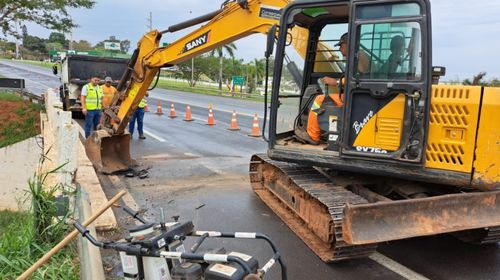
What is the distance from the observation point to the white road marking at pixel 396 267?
4.55m

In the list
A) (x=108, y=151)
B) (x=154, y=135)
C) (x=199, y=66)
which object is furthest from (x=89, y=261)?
(x=199, y=66)

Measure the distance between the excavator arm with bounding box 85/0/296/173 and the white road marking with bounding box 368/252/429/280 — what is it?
3.20m

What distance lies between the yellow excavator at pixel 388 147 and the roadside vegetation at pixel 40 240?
8.74 feet

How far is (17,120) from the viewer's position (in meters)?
18.6

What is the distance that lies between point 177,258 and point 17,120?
18.0 m

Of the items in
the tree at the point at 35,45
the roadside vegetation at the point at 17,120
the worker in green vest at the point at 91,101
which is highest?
the tree at the point at 35,45

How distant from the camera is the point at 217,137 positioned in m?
13.9

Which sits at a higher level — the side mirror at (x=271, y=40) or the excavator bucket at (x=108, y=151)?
the side mirror at (x=271, y=40)

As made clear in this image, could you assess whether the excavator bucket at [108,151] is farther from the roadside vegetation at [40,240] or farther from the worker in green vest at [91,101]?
the roadside vegetation at [40,240]

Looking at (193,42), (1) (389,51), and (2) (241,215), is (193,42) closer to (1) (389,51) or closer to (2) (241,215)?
(2) (241,215)

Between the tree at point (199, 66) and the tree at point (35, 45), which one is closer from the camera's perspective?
the tree at point (199, 66)

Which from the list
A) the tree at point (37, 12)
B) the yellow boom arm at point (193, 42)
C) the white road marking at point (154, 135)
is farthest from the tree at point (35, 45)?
the yellow boom arm at point (193, 42)

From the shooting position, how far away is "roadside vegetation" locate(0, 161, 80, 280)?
4.44 metres

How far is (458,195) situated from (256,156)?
3587 mm
